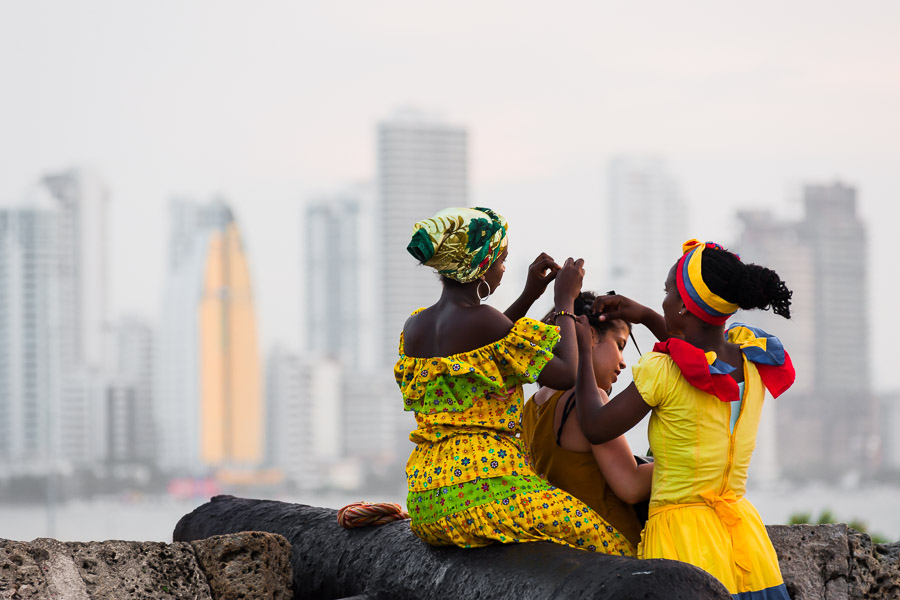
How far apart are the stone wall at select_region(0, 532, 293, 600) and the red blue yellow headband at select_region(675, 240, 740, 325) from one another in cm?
156

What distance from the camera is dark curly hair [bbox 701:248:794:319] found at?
3.45 metres

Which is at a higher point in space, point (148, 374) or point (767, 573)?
point (767, 573)

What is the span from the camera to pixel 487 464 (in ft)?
11.9

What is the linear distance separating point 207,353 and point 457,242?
327 ft

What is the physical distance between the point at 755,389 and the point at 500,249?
→ 0.84m

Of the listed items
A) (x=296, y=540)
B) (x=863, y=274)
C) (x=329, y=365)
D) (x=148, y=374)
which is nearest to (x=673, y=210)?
(x=863, y=274)

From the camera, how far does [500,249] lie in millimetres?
3801

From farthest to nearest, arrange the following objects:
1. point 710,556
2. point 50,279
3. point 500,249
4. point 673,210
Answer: point 673,210, point 50,279, point 500,249, point 710,556

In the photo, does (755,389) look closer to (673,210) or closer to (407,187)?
(407,187)

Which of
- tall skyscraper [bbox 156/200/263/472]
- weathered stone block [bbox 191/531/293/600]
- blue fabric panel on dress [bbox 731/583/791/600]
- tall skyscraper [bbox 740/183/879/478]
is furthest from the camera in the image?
tall skyscraper [bbox 740/183/879/478]

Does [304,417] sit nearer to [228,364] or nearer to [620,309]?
[228,364]

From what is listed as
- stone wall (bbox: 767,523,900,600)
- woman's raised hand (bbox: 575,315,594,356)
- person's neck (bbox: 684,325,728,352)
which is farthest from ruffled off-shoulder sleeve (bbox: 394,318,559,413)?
stone wall (bbox: 767,523,900,600)

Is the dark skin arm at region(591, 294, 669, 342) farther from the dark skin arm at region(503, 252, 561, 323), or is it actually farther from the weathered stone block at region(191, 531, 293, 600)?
the weathered stone block at region(191, 531, 293, 600)

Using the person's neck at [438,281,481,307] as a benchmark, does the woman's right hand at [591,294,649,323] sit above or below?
below
